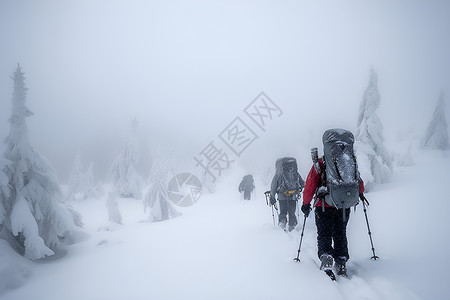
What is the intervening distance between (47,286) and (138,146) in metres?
28.6

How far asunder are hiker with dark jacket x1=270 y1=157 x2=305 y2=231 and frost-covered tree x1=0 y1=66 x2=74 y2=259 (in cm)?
763

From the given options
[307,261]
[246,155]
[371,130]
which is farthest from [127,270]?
[246,155]

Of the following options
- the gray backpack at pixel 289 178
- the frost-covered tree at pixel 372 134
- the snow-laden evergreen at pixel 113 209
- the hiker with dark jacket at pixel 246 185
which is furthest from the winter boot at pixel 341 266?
the snow-laden evergreen at pixel 113 209

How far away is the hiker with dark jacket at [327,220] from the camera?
4168 mm

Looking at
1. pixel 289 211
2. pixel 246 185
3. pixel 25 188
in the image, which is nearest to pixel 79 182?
pixel 246 185

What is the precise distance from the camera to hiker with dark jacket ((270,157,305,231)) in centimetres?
767

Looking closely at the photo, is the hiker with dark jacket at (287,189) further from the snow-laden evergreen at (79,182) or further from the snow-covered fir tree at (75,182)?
the snow-covered fir tree at (75,182)

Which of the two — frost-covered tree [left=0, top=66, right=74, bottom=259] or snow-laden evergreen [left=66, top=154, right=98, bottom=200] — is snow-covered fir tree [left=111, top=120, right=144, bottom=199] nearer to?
snow-laden evergreen [left=66, top=154, right=98, bottom=200]

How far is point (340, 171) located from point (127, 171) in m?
32.3

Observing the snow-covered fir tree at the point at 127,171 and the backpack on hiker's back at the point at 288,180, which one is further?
the snow-covered fir tree at the point at 127,171

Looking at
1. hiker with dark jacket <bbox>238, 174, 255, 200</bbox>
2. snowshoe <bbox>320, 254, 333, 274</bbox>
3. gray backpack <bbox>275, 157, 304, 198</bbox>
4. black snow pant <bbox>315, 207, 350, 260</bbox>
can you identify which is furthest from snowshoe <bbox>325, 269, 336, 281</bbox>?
hiker with dark jacket <bbox>238, 174, 255, 200</bbox>

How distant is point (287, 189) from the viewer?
7.71 metres

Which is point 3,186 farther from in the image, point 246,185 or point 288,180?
point 246,185

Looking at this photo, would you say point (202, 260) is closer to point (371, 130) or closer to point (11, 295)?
point (11, 295)
